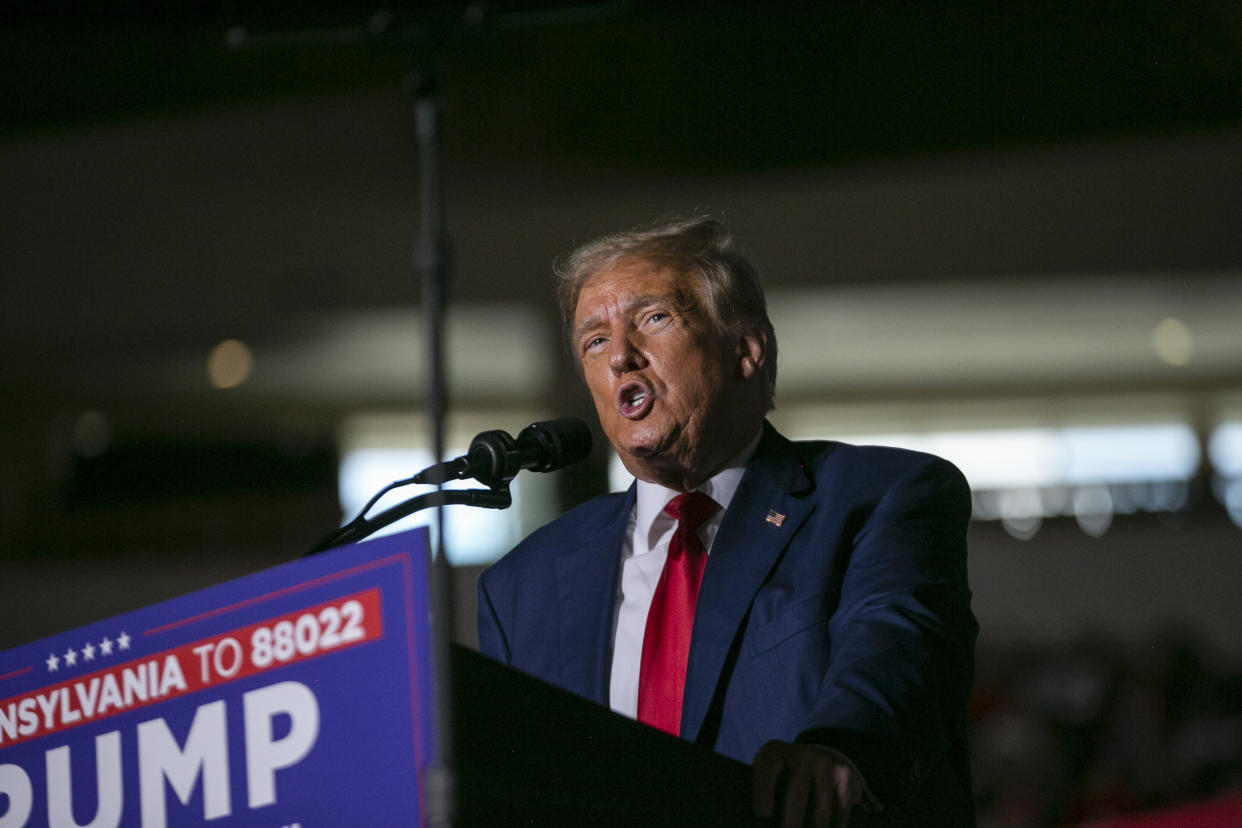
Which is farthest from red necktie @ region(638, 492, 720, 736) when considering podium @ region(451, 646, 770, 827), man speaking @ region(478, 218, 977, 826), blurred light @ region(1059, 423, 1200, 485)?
blurred light @ region(1059, 423, 1200, 485)

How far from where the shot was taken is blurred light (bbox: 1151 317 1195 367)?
23.1 feet

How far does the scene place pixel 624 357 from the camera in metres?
1.39

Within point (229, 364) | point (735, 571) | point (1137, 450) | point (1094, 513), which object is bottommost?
point (1094, 513)

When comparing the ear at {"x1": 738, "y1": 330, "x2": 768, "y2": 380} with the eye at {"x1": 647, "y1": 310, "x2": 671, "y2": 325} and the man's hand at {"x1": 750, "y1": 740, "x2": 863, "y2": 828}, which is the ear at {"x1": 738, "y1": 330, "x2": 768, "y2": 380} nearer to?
the eye at {"x1": 647, "y1": 310, "x2": 671, "y2": 325}

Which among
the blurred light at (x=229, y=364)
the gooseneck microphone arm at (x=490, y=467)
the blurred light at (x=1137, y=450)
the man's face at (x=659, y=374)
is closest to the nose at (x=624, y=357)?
the man's face at (x=659, y=374)

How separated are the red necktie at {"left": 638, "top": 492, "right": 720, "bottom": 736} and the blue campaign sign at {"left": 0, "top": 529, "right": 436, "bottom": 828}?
0.48 m

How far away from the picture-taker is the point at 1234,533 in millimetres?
7156

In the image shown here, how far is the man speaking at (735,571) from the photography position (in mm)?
1053

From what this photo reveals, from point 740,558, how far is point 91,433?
6.84m

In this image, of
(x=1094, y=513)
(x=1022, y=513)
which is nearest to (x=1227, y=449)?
(x=1094, y=513)

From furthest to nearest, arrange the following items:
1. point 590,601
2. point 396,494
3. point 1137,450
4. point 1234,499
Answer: point 1137,450 → point 1234,499 → point 396,494 → point 590,601

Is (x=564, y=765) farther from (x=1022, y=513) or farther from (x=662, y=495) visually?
(x=1022, y=513)

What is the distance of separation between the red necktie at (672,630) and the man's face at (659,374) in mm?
89

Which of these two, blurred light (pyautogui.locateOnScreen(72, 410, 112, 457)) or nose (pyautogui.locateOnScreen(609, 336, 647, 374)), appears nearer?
nose (pyautogui.locateOnScreen(609, 336, 647, 374))
